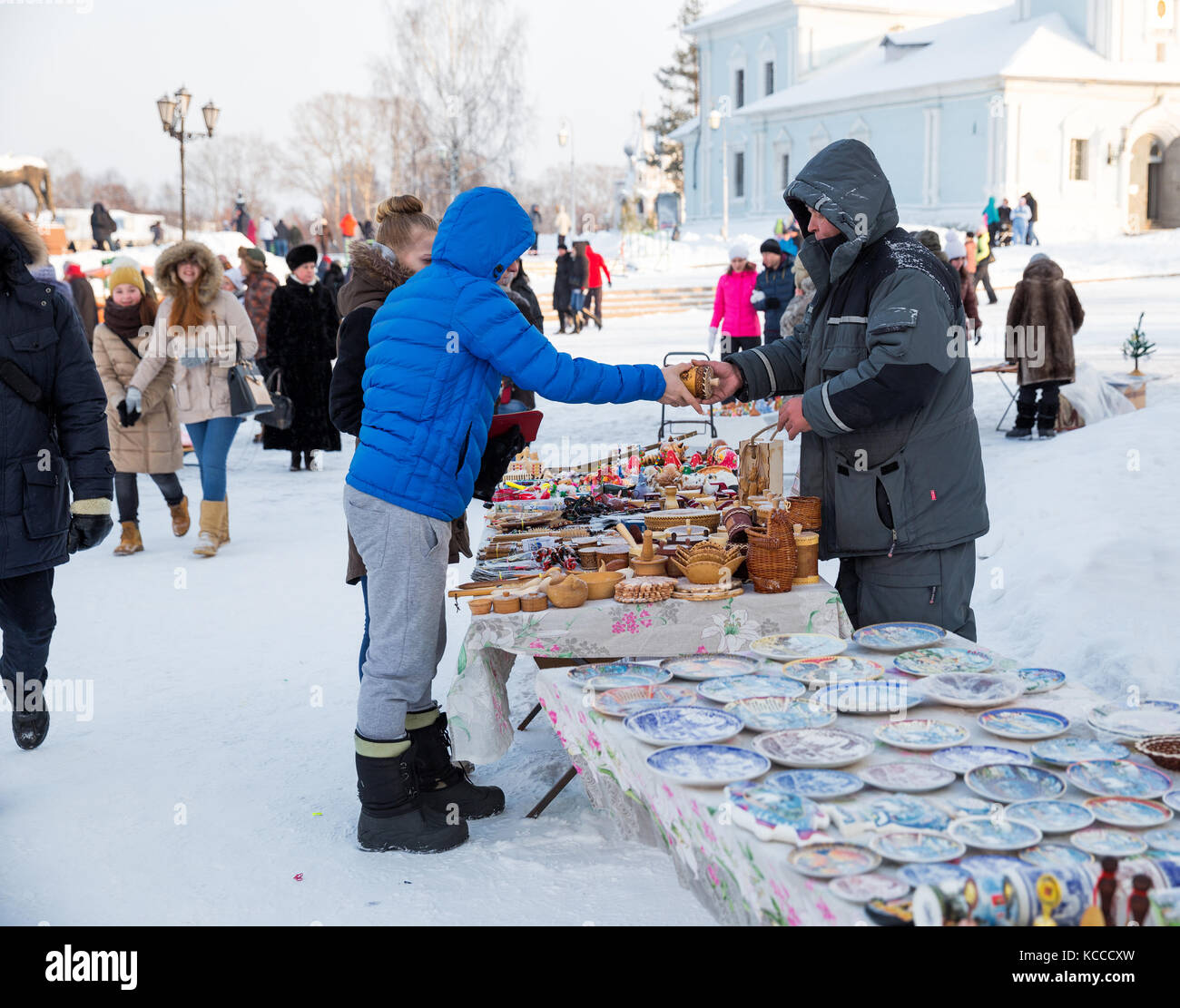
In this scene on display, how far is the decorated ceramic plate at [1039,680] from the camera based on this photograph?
280cm

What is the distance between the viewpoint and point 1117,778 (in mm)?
2281

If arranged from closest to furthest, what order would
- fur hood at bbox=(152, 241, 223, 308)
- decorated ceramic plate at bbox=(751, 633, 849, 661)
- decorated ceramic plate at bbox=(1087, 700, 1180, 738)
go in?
decorated ceramic plate at bbox=(1087, 700, 1180, 738) < decorated ceramic plate at bbox=(751, 633, 849, 661) < fur hood at bbox=(152, 241, 223, 308)

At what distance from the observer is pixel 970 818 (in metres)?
2.15

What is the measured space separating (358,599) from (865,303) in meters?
3.97

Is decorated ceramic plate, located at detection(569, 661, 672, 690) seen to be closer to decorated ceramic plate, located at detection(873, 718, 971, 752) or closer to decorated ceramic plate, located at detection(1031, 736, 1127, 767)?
decorated ceramic plate, located at detection(873, 718, 971, 752)

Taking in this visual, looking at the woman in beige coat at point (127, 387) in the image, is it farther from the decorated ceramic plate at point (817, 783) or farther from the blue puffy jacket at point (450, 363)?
the decorated ceramic plate at point (817, 783)

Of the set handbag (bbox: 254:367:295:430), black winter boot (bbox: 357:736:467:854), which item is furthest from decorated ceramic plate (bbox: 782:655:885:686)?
handbag (bbox: 254:367:295:430)

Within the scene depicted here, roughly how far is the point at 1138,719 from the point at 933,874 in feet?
2.95

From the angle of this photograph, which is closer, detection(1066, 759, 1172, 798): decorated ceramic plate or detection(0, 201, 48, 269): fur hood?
detection(1066, 759, 1172, 798): decorated ceramic plate

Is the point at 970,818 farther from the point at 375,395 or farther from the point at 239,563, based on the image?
the point at 239,563

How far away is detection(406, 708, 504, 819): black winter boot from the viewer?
12.6ft

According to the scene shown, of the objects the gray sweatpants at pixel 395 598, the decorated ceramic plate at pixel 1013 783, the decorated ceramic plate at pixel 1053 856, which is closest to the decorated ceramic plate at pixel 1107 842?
the decorated ceramic plate at pixel 1053 856

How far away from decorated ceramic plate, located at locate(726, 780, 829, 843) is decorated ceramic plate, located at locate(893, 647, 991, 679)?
0.81 m

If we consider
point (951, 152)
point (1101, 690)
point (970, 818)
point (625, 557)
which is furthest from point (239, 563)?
point (951, 152)
